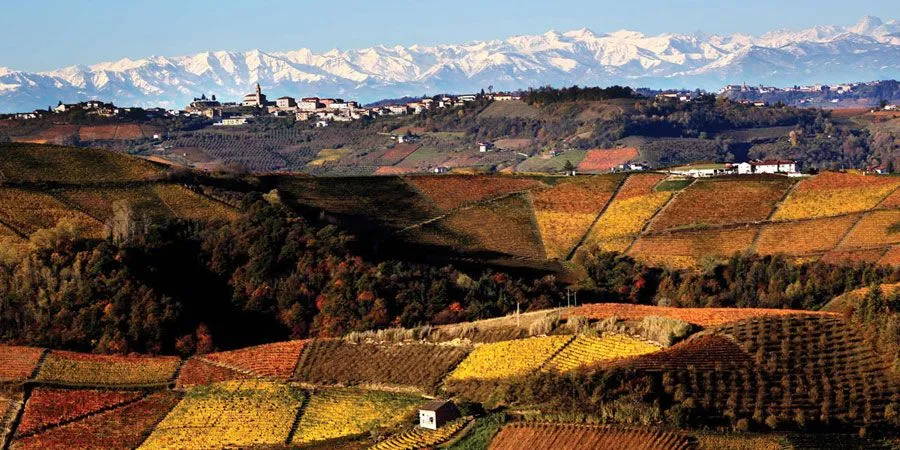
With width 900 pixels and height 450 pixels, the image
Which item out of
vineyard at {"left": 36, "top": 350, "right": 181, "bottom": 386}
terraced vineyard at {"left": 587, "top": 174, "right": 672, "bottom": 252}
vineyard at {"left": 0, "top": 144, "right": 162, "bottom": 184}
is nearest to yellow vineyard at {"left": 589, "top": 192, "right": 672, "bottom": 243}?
terraced vineyard at {"left": 587, "top": 174, "right": 672, "bottom": 252}

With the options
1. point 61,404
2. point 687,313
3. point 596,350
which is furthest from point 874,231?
point 61,404

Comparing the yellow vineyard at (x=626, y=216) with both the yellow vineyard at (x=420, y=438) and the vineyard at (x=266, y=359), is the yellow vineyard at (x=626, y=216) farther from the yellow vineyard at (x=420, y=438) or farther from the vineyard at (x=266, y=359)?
the yellow vineyard at (x=420, y=438)

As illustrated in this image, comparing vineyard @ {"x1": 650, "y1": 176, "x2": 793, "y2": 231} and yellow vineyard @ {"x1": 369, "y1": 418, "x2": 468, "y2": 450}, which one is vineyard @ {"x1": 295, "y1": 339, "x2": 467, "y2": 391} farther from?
vineyard @ {"x1": 650, "y1": 176, "x2": 793, "y2": 231}

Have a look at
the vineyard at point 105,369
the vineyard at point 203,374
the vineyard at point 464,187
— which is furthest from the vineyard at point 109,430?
the vineyard at point 464,187

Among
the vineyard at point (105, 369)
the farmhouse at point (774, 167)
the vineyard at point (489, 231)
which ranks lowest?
the farmhouse at point (774, 167)

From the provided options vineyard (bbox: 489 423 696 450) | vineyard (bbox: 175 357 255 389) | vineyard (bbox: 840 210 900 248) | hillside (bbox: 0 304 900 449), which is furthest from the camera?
vineyard (bbox: 840 210 900 248)
